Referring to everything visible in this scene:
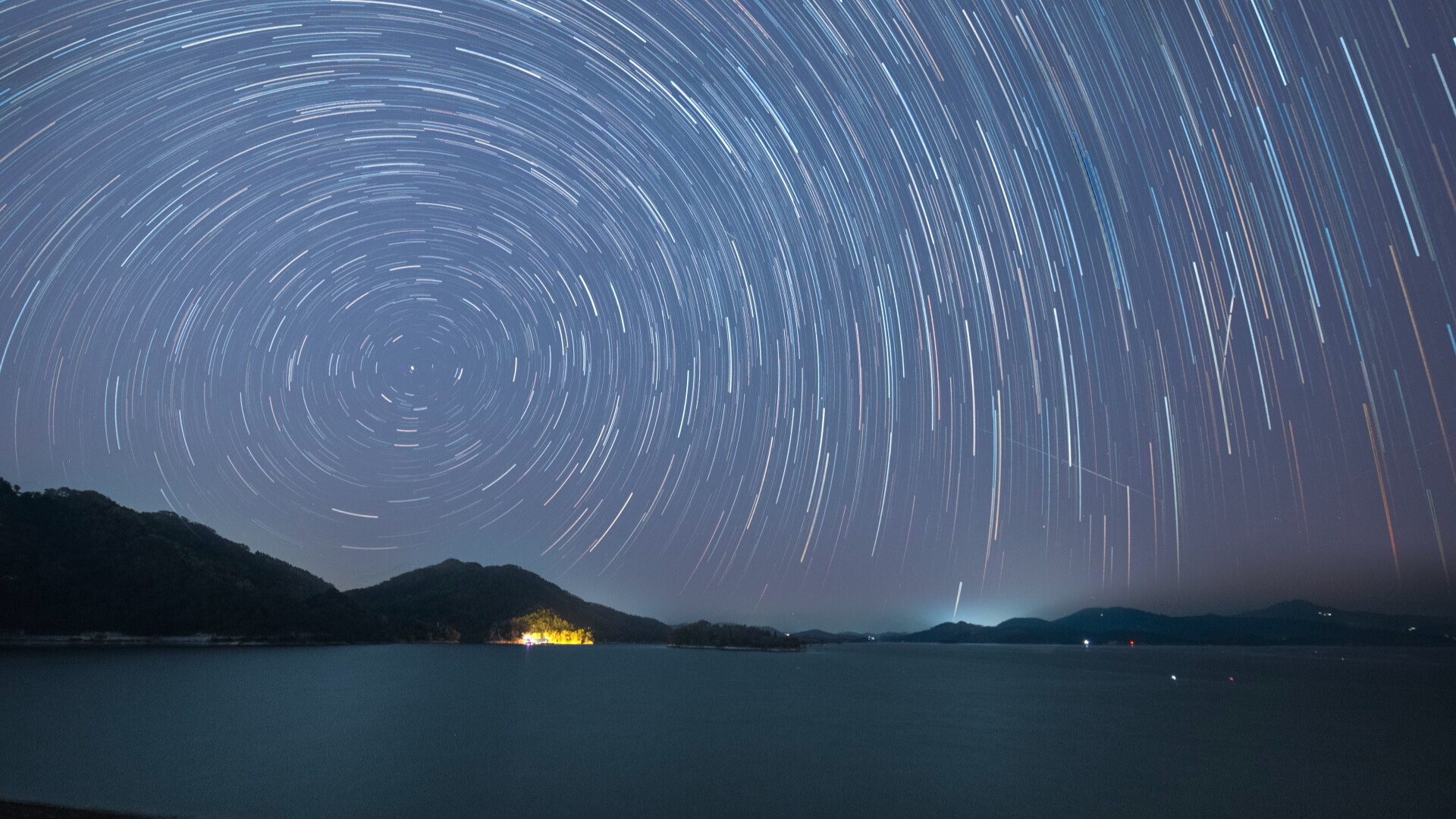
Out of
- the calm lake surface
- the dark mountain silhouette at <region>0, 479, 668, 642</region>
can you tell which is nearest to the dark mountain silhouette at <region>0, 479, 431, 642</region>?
the dark mountain silhouette at <region>0, 479, 668, 642</region>

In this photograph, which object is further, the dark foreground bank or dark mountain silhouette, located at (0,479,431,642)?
dark mountain silhouette, located at (0,479,431,642)

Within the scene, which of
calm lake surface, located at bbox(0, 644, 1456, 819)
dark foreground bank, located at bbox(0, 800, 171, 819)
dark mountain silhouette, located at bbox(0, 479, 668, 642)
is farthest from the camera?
dark mountain silhouette, located at bbox(0, 479, 668, 642)

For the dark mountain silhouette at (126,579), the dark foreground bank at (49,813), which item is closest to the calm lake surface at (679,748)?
the dark foreground bank at (49,813)

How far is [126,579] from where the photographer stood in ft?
376

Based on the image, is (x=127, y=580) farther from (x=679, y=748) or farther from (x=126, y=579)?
(x=679, y=748)

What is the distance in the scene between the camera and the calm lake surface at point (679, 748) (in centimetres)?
2169

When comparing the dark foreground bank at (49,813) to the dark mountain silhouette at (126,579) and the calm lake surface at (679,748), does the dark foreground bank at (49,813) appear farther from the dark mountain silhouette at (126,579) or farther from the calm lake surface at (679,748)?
the dark mountain silhouette at (126,579)

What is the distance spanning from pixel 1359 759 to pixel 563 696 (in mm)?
46174

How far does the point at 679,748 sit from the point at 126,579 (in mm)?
119635

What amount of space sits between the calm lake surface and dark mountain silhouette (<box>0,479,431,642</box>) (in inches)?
1640

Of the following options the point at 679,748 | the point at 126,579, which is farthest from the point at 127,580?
the point at 679,748

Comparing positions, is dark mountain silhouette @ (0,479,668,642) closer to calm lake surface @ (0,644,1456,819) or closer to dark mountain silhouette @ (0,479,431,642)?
dark mountain silhouette @ (0,479,431,642)

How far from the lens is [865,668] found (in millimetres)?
109062

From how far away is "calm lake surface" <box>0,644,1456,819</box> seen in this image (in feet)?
71.2
